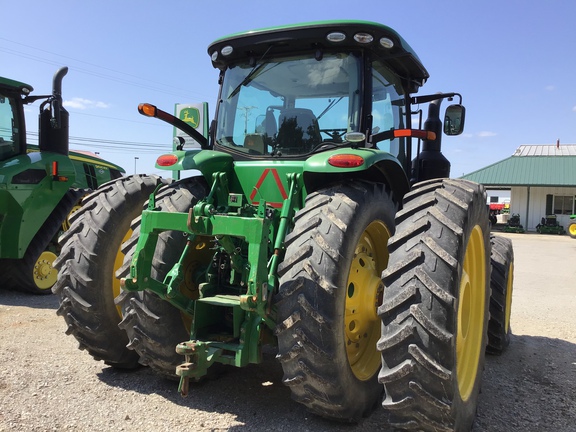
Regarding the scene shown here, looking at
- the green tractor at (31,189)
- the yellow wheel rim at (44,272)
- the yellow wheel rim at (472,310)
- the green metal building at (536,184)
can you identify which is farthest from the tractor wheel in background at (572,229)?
the yellow wheel rim at (44,272)

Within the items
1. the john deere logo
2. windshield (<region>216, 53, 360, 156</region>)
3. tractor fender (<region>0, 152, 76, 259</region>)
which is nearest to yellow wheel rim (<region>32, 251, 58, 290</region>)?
tractor fender (<region>0, 152, 76, 259</region>)

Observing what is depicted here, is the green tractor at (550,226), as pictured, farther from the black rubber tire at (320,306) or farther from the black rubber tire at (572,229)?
the black rubber tire at (320,306)

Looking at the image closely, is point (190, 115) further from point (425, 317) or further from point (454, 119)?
point (425, 317)

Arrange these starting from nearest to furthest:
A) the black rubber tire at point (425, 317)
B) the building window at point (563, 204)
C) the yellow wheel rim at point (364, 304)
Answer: the black rubber tire at point (425, 317)
the yellow wheel rim at point (364, 304)
the building window at point (563, 204)

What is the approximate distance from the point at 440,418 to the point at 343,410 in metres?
0.58

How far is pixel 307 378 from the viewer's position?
277cm

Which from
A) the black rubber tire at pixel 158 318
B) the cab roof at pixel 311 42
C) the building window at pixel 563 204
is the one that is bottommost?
the building window at pixel 563 204

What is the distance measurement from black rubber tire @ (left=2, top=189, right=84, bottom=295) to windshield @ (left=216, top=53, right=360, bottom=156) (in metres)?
4.45

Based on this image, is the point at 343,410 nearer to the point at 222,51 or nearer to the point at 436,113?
the point at 222,51

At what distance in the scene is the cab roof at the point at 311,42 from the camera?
11.2 feet

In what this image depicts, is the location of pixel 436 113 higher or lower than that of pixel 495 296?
higher

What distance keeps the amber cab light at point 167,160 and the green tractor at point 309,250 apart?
0.02 meters

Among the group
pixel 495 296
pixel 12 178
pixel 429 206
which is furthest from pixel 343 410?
pixel 12 178

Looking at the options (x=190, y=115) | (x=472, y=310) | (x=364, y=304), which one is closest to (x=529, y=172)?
(x=190, y=115)
